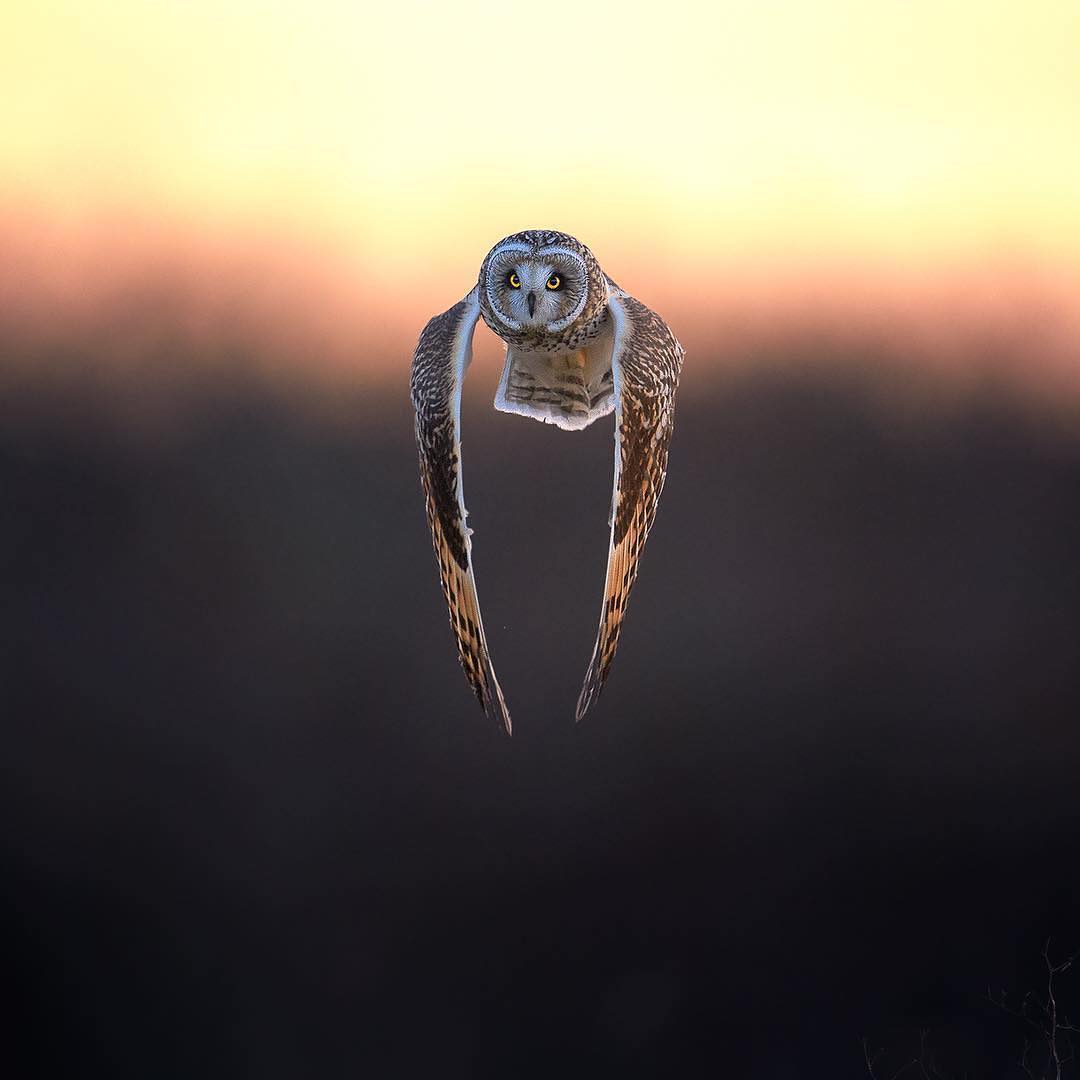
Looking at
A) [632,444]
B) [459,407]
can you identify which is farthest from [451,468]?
[632,444]

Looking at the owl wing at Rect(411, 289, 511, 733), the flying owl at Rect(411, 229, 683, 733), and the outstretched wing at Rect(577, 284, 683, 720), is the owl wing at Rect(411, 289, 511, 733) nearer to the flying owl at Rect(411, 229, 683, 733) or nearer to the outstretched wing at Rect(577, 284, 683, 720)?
the flying owl at Rect(411, 229, 683, 733)

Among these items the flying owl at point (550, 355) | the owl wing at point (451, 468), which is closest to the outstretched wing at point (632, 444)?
the flying owl at point (550, 355)

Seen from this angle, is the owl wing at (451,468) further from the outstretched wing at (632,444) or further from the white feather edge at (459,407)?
the outstretched wing at (632,444)

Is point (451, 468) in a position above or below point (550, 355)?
below

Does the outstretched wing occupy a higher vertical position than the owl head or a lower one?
lower

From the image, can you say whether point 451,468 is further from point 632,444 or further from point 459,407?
point 632,444

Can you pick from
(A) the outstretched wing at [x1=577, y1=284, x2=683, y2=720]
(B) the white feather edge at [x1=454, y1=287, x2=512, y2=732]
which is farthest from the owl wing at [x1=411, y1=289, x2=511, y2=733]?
(A) the outstretched wing at [x1=577, y1=284, x2=683, y2=720]
